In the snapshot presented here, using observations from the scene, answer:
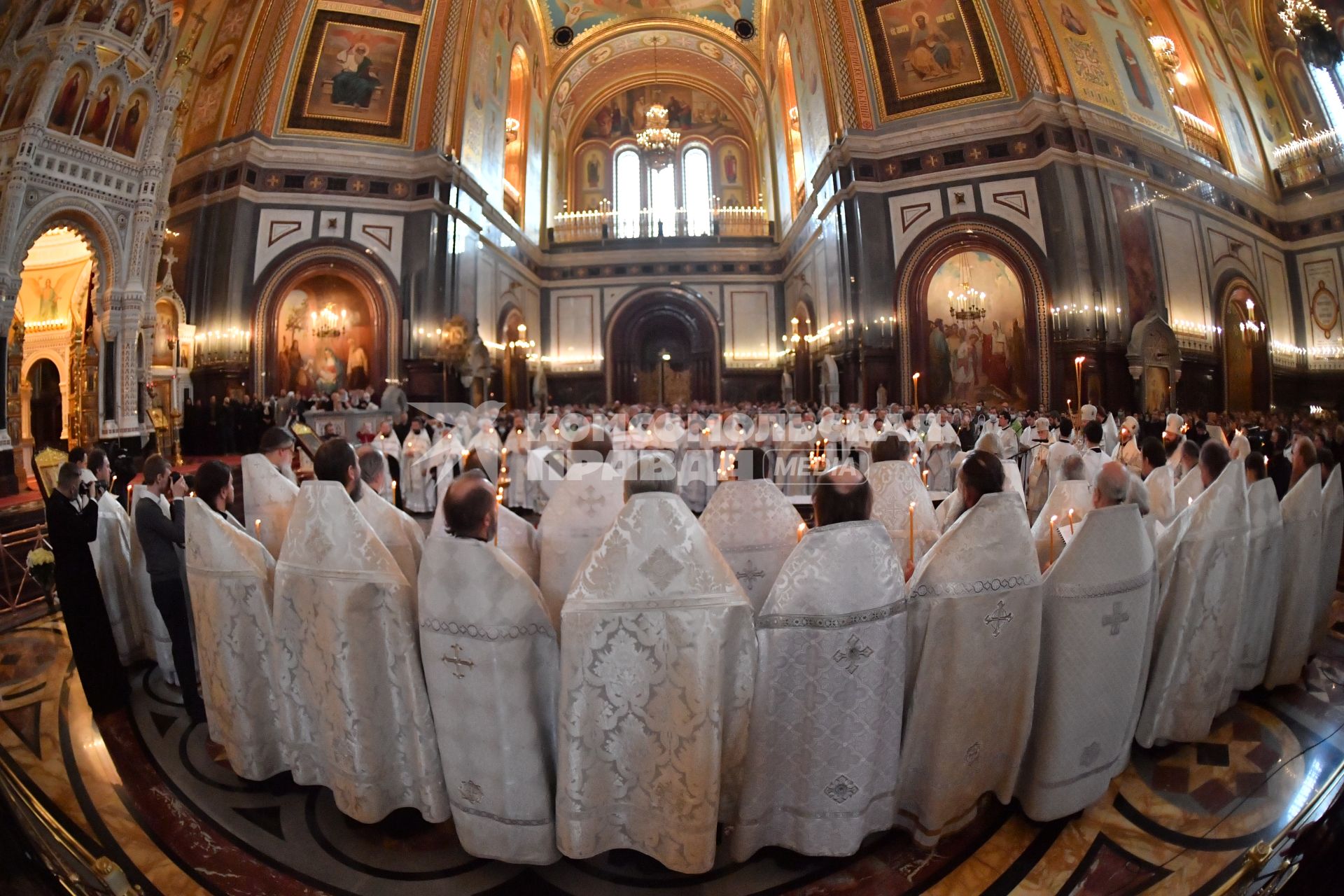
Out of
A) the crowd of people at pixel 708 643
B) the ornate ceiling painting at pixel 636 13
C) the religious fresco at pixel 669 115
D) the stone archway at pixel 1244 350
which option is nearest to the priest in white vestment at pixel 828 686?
the crowd of people at pixel 708 643

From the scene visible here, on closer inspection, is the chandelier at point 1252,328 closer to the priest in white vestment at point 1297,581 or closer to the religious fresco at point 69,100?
the priest in white vestment at point 1297,581

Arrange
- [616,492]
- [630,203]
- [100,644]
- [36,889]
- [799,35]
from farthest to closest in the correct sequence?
[630,203], [799,35], [100,644], [616,492], [36,889]

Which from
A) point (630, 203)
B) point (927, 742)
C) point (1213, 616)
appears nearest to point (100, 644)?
point (927, 742)

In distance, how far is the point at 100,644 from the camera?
13.0ft

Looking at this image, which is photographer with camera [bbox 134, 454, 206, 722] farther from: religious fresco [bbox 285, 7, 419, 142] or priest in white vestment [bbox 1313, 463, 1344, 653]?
religious fresco [bbox 285, 7, 419, 142]

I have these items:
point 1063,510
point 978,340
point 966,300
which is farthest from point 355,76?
point 1063,510

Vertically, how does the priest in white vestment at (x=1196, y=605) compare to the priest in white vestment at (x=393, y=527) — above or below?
below

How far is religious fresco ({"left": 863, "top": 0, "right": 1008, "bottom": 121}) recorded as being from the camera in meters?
16.8

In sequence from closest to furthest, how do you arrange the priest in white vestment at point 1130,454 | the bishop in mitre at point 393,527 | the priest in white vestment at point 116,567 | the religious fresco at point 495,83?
the bishop in mitre at point 393,527 → the priest in white vestment at point 116,567 → the priest in white vestment at point 1130,454 → the religious fresco at point 495,83

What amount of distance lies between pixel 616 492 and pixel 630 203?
27566 millimetres

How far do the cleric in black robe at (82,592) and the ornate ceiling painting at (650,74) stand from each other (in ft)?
88.4

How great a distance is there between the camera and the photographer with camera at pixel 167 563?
12.0 feet

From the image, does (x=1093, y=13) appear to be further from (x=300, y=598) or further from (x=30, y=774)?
(x=30, y=774)

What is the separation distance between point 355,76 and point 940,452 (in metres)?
18.3
